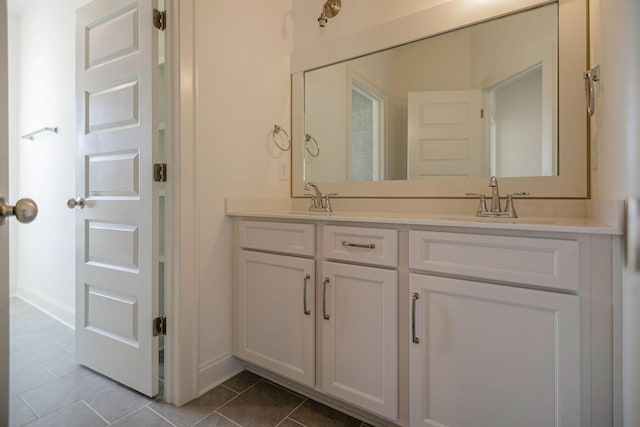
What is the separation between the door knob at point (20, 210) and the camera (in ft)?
1.90

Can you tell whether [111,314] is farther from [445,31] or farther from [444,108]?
[445,31]

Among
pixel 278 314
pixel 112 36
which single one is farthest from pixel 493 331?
pixel 112 36

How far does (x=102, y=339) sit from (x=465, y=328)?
1.77 meters

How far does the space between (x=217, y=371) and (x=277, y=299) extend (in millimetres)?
525

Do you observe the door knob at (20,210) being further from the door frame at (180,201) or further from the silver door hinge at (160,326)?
the silver door hinge at (160,326)

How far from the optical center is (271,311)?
61.9 inches

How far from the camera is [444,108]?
5.49 feet

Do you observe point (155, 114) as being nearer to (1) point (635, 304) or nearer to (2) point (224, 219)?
(2) point (224, 219)

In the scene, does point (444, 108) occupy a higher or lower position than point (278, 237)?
higher

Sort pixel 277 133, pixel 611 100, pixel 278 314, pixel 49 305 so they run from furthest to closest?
pixel 49 305 < pixel 277 133 < pixel 278 314 < pixel 611 100

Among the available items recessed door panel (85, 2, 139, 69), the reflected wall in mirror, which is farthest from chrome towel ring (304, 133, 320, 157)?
recessed door panel (85, 2, 139, 69)

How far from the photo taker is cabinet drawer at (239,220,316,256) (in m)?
1.45

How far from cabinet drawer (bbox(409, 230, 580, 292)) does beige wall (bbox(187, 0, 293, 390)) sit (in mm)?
1003

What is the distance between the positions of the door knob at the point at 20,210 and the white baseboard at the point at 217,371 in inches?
48.5
